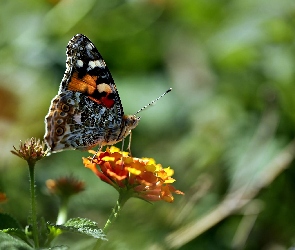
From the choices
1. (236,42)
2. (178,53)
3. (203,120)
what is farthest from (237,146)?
(178,53)

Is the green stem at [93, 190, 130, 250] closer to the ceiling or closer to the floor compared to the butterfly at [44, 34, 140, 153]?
closer to the floor

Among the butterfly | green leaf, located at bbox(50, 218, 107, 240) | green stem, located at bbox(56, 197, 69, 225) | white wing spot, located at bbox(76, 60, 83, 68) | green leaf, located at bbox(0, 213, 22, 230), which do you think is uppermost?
white wing spot, located at bbox(76, 60, 83, 68)

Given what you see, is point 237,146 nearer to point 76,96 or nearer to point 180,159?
point 180,159

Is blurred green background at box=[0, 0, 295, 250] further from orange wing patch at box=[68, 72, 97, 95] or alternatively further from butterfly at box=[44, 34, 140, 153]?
orange wing patch at box=[68, 72, 97, 95]

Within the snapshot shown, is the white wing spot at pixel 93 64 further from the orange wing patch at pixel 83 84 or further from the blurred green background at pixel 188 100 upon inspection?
the blurred green background at pixel 188 100

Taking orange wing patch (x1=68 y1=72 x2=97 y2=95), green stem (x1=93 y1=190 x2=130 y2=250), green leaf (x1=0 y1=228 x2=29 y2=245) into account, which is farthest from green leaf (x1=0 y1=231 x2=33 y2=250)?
orange wing patch (x1=68 y1=72 x2=97 y2=95)

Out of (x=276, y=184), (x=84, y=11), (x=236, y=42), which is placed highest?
(x=84, y=11)
